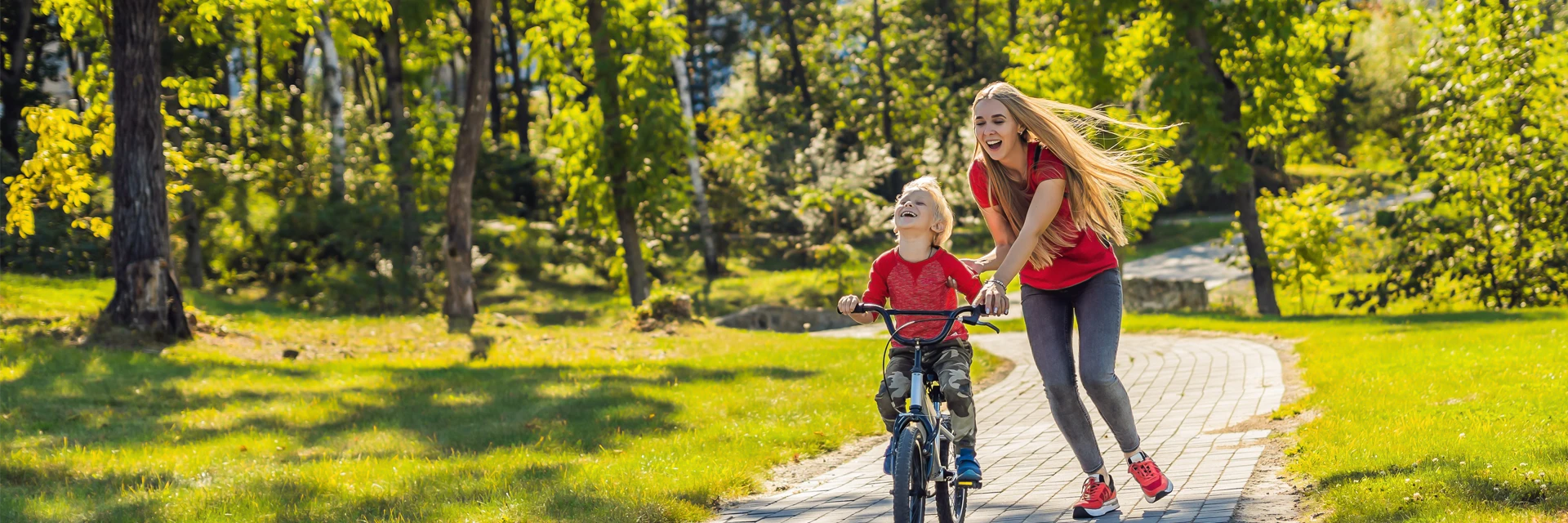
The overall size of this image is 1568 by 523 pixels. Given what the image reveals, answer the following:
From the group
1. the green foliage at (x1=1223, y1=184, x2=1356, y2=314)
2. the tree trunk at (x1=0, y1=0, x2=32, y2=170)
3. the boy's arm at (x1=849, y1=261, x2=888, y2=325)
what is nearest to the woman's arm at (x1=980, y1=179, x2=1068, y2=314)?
the boy's arm at (x1=849, y1=261, x2=888, y2=325)

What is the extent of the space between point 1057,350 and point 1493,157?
14877 mm

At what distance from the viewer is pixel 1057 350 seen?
5.10 meters

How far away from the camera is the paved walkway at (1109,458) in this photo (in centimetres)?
575

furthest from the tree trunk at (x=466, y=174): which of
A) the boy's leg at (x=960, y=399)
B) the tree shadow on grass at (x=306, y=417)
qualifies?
the boy's leg at (x=960, y=399)

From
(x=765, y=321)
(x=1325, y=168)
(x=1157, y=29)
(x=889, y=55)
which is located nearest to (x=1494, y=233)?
(x=1157, y=29)

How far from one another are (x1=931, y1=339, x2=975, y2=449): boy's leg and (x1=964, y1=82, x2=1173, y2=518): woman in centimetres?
30

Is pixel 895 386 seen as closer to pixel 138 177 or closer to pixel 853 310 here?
pixel 853 310

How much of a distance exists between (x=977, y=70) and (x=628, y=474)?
35.2 metres

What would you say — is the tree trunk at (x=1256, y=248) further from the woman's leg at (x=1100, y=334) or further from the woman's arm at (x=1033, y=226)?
the woman's arm at (x=1033, y=226)

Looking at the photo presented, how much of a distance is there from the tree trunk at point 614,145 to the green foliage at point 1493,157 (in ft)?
37.6

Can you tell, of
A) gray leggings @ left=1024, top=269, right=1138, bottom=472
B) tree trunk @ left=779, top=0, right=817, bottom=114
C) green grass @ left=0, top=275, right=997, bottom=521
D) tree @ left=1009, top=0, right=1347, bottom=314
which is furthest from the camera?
tree trunk @ left=779, top=0, right=817, bottom=114

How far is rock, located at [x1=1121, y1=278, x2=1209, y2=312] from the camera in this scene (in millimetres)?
22266

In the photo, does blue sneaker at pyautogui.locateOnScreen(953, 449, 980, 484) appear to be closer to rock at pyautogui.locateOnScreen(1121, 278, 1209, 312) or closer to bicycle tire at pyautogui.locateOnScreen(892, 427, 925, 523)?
bicycle tire at pyautogui.locateOnScreen(892, 427, 925, 523)

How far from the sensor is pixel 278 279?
81.7 feet
